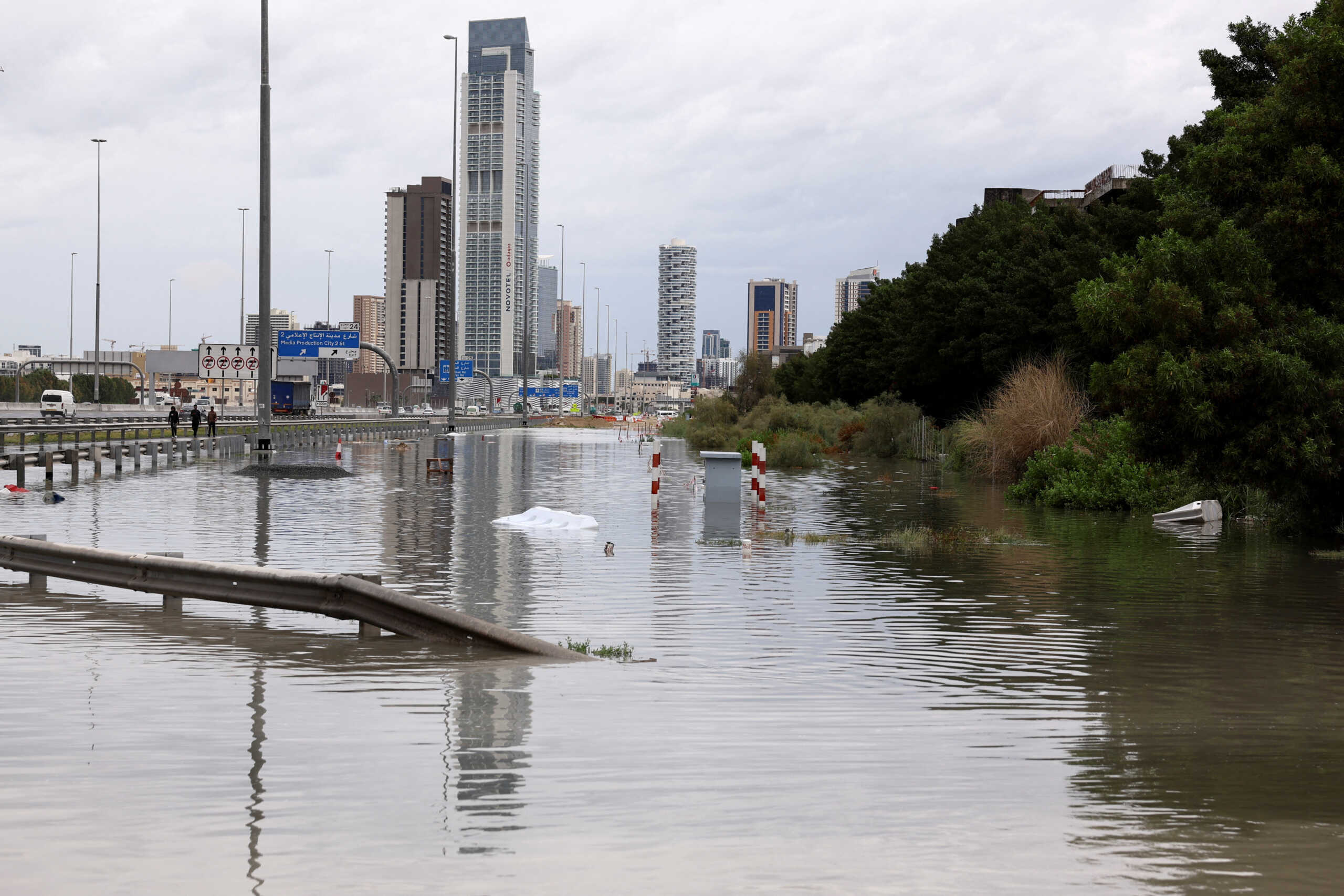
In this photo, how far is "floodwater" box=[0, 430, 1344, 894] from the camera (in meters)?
5.86

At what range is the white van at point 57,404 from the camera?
9312 centimetres

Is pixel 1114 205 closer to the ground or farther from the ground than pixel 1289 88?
farther from the ground

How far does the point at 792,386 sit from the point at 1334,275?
99943 millimetres

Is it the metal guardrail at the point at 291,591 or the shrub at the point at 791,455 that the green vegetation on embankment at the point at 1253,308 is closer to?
the metal guardrail at the point at 291,591

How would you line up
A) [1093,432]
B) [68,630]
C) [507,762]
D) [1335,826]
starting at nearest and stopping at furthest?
1. [1335,826]
2. [507,762]
3. [68,630]
4. [1093,432]

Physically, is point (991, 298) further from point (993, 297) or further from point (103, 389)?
point (103, 389)

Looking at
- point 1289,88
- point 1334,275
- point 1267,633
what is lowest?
point 1267,633

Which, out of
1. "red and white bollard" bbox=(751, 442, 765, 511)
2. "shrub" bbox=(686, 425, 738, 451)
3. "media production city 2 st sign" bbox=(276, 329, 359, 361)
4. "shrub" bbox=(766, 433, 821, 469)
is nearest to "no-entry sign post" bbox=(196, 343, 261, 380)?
"media production city 2 st sign" bbox=(276, 329, 359, 361)

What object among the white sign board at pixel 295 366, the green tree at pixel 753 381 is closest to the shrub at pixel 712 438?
the green tree at pixel 753 381

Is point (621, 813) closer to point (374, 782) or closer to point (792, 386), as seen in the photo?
point (374, 782)

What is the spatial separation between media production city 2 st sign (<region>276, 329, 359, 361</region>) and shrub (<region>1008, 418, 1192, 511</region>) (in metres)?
76.8

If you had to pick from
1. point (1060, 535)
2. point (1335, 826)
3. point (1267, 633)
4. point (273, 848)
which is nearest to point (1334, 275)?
point (1060, 535)

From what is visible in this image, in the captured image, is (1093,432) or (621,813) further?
(1093,432)

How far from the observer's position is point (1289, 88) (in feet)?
68.1
